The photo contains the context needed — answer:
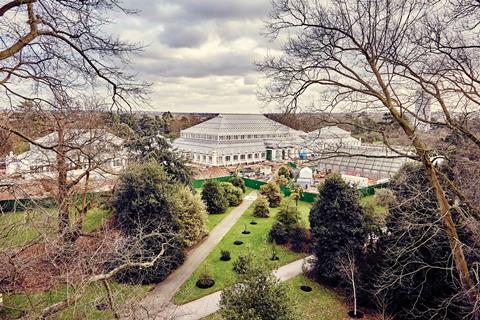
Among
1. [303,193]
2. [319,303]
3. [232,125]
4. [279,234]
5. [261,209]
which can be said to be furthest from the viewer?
[232,125]

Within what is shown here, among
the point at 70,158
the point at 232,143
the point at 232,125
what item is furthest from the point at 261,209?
the point at 232,125

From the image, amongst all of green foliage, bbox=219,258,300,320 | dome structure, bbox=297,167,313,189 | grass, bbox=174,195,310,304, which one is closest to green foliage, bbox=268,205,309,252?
grass, bbox=174,195,310,304

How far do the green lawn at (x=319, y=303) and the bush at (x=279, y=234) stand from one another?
3805 millimetres

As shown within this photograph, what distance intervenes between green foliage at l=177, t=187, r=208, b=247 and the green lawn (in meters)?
5.71

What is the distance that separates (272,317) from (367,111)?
17.2 ft

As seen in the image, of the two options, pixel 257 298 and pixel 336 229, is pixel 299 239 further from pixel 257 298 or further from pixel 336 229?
pixel 257 298

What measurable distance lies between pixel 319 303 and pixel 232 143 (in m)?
30.6

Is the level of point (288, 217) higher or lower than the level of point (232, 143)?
lower

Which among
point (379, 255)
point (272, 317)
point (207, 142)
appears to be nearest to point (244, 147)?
point (207, 142)

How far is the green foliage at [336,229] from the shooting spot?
14083 mm

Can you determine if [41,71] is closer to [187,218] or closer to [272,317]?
[272,317]

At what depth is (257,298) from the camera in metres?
7.91

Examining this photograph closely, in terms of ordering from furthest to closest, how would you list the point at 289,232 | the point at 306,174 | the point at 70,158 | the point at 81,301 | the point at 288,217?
the point at 306,174 → the point at 288,217 → the point at 289,232 → the point at 81,301 → the point at 70,158

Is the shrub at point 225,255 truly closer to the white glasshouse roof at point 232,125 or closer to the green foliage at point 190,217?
the green foliage at point 190,217
